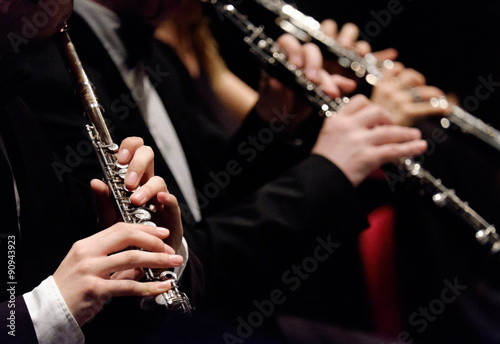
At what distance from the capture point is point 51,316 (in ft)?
2.13

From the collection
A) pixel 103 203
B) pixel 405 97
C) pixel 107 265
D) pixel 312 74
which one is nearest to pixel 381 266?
pixel 405 97

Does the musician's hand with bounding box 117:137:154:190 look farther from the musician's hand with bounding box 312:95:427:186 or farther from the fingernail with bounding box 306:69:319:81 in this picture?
the fingernail with bounding box 306:69:319:81

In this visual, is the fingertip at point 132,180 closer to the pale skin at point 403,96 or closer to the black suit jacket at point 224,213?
the black suit jacket at point 224,213

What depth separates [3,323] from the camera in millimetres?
651

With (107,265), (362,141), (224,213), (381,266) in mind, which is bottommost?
(381,266)

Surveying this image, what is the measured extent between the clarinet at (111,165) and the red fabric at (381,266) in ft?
2.73

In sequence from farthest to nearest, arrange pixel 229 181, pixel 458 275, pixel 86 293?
pixel 458 275, pixel 229 181, pixel 86 293

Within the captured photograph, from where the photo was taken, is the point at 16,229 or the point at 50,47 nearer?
the point at 16,229

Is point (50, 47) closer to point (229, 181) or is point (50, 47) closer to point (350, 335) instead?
point (229, 181)

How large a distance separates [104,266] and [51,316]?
0.10 metres

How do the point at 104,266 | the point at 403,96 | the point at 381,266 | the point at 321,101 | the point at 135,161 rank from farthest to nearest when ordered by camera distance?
the point at 381,266
the point at 403,96
the point at 321,101
the point at 135,161
the point at 104,266

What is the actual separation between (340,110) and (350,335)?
1.84ft

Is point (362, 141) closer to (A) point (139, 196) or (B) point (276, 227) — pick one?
(B) point (276, 227)

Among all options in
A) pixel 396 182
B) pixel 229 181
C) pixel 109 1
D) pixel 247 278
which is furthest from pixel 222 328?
pixel 109 1
